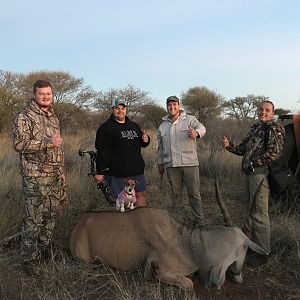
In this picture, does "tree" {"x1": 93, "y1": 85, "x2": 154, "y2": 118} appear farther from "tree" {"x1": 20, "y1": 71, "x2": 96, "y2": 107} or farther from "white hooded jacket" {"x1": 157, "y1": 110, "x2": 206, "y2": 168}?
"white hooded jacket" {"x1": 157, "y1": 110, "x2": 206, "y2": 168}

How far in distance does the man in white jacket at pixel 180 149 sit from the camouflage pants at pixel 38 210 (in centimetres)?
163

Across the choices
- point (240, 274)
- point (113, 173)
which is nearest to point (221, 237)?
point (240, 274)

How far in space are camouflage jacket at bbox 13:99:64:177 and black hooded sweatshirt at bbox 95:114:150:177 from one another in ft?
2.51

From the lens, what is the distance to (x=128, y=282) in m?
4.71

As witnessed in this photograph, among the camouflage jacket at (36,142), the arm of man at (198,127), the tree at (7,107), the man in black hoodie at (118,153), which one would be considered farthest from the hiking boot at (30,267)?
the tree at (7,107)

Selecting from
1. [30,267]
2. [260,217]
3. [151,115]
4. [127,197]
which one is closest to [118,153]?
[127,197]

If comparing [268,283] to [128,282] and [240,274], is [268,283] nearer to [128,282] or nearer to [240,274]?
[240,274]

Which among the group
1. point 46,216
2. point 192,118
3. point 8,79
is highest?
point 8,79

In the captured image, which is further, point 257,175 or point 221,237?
point 257,175

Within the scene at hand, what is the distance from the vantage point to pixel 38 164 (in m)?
5.03

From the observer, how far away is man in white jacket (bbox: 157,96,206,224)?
6.23 meters

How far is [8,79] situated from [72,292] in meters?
26.0

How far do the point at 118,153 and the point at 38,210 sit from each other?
126cm

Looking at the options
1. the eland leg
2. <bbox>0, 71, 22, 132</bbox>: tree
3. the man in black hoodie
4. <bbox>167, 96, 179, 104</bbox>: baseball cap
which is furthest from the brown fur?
<bbox>0, 71, 22, 132</bbox>: tree
